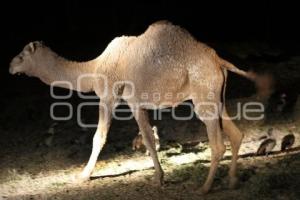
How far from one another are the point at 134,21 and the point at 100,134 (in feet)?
52.3

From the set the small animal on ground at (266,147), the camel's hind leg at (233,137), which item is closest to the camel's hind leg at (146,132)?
the camel's hind leg at (233,137)

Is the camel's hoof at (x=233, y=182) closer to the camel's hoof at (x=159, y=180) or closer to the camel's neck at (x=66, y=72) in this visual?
the camel's hoof at (x=159, y=180)

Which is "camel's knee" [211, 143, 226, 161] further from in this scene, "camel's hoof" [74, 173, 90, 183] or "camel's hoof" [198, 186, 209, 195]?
"camel's hoof" [74, 173, 90, 183]

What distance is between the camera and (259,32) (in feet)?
79.9

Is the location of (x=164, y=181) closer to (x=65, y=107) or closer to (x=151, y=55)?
(x=151, y=55)

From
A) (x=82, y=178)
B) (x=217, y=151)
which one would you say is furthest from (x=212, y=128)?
(x=82, y=178)

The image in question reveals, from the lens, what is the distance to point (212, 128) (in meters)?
7.92

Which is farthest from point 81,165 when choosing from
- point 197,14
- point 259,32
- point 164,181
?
point 197,14

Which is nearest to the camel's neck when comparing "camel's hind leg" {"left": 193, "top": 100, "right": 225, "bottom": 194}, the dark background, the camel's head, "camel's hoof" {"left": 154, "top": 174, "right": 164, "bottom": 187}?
the camel's head

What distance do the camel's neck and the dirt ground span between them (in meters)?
1.55

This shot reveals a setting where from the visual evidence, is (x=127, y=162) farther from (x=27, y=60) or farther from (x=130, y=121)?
(x=130, y=121)

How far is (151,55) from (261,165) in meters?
2.58

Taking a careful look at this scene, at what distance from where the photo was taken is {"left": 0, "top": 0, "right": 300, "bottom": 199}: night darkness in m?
8.72

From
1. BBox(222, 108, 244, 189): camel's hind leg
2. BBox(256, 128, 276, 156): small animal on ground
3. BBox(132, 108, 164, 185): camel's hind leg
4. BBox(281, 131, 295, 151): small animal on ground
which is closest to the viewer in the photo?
BBox(222, 108, 244, 189): camel's hind leg
